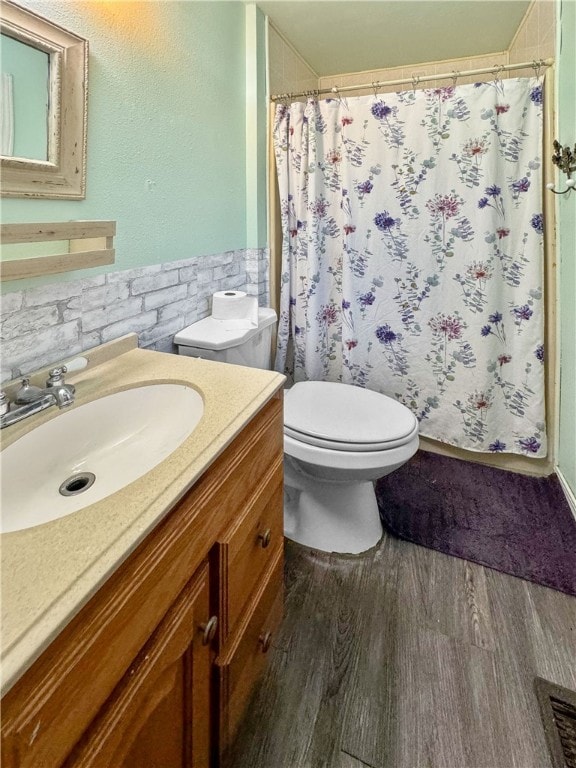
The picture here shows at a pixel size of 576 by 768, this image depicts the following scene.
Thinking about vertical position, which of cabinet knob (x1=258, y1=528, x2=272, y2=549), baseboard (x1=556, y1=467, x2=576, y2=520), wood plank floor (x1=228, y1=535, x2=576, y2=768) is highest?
cabinet knob (x1=258, y1=528, x2=272, y2=549)

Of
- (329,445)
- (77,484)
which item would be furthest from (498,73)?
(77,484)

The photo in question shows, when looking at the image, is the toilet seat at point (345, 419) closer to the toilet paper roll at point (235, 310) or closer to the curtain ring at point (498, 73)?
the toilet paper roll at point (235, 310)

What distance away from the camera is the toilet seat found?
138 centimetres

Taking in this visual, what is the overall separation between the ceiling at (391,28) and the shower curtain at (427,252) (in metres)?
0.37

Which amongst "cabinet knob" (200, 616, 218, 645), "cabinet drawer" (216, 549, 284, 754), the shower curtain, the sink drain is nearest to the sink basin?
the sink drain

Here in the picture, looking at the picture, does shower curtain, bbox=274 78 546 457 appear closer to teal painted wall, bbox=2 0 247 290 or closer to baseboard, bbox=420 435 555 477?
baseboard, bbox=420 435 555 477

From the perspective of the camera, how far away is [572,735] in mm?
993

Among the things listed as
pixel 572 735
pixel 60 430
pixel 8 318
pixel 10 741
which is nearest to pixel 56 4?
pixel 8 318

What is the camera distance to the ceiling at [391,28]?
1.82 meters

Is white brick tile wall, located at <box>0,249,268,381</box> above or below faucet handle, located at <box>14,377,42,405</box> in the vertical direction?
above

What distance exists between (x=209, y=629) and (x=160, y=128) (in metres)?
1.37

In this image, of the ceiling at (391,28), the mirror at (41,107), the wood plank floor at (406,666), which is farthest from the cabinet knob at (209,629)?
the ceiling at (391,28)

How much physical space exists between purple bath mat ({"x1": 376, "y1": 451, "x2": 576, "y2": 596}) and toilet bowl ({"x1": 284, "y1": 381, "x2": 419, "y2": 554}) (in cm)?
23

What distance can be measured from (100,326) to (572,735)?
155cm
